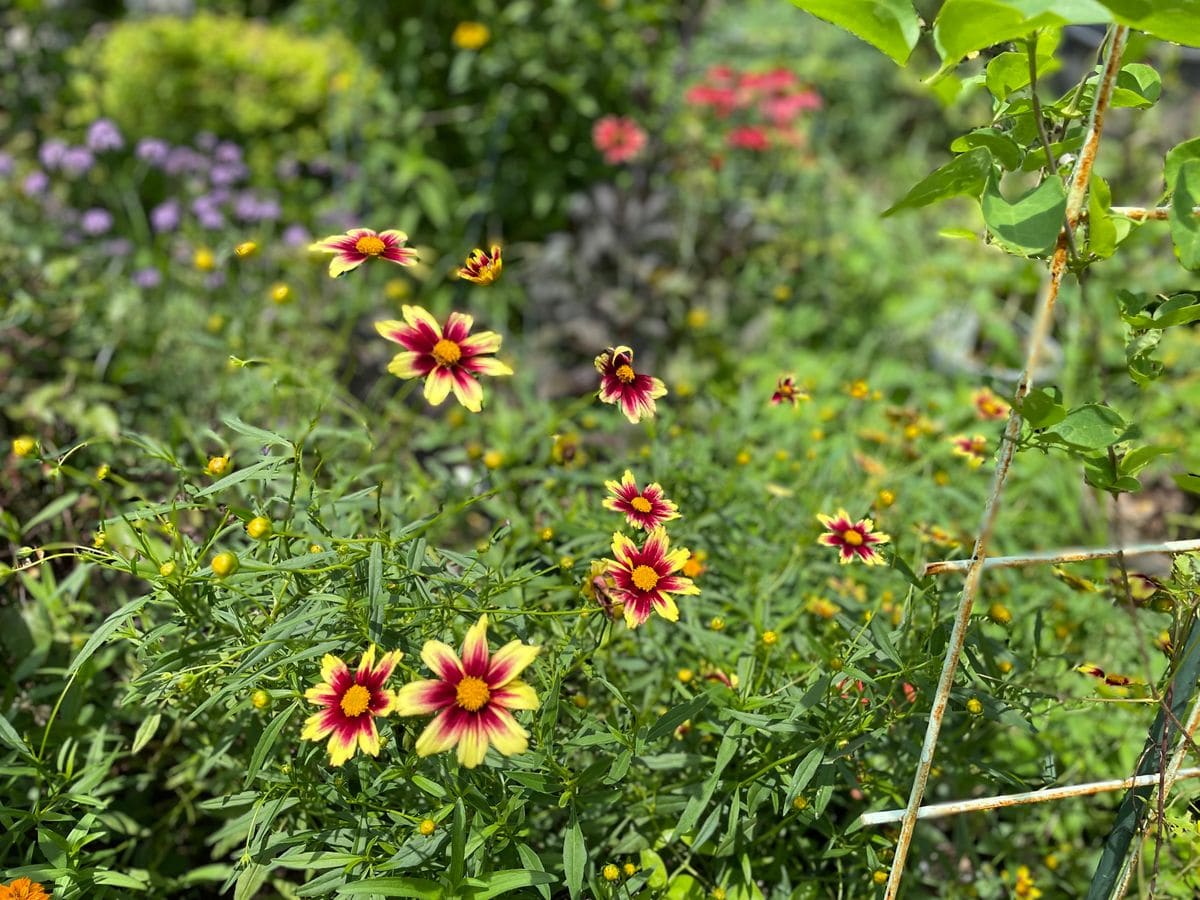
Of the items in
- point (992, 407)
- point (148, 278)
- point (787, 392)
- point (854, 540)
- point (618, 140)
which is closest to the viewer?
point (854, 540)

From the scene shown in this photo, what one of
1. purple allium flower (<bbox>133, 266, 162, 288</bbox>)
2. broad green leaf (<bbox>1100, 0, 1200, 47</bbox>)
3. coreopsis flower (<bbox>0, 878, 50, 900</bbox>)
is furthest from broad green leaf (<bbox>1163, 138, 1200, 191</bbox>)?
purple allium flower (<bbox>133, 266, 162, 288</bbox>)

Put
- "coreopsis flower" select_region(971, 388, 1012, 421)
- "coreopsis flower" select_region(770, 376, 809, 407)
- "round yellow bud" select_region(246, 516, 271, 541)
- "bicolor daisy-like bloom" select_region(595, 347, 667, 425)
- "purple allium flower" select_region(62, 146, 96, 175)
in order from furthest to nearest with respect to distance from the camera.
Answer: "purple allium flower" select_region(62, 146, 96, 175), "coreopsis flower" select_region(971, 388, 1012, 421), "coreopsis flower" select_region(770, 376, 809, 407), "bicolor daisy-like bloom" select_region(595, 347, 667, 425), "round yellow bud" select_region(246, 516, 271, 541)

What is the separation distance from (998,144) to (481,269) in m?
0.59

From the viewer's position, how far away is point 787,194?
4.04 m

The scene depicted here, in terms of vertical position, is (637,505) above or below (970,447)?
above

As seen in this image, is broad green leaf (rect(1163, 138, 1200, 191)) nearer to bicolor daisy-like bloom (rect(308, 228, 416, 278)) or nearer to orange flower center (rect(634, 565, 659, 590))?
orange flower center (rect(634, 565, 659, 590))

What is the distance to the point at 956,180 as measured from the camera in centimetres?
94

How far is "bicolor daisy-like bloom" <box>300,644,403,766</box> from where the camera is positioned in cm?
93

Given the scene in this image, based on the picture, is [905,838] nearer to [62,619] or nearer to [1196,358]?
[62,619]

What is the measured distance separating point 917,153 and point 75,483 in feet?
14.6

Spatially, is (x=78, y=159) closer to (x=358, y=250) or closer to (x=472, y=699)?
(x=358, y=250)

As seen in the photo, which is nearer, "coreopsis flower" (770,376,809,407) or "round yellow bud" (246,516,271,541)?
"round yellow bud" (246,516,271,541)

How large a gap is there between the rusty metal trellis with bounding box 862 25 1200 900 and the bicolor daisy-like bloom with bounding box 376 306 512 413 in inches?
21.7

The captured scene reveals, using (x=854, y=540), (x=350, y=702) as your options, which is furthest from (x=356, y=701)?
(x=854, y=540)
